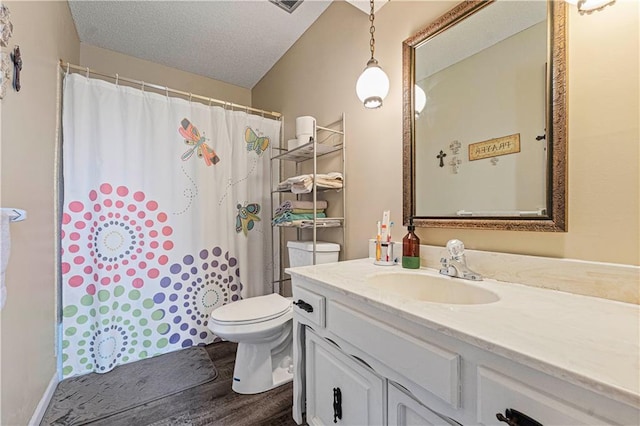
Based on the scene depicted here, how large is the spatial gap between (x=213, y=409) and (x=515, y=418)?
1.40 metres

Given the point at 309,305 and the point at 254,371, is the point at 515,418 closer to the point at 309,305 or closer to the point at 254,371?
the point at 309,305

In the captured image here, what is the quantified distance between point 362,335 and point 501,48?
1140mm

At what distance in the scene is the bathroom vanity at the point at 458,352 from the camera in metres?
0.43

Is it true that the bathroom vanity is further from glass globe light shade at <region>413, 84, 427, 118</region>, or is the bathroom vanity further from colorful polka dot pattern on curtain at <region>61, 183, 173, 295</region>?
colorful polka dot pattern on curtain at <region>61, 183, 173, 295</region>

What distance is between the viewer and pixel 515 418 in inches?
19.0

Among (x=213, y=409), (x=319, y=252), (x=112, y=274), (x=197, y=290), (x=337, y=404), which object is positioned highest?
(x=319, y=252)

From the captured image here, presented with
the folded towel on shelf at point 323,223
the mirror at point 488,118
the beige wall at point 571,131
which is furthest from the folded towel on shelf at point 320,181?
the mirror at point 488,118

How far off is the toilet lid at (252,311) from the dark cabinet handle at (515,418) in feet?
3.87

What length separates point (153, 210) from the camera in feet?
6.14

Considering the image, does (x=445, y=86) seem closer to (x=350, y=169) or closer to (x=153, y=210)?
(x=350, y=169)

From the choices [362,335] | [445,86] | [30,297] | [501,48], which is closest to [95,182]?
Result: [30,297]

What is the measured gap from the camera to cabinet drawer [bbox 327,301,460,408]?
1.94 feet

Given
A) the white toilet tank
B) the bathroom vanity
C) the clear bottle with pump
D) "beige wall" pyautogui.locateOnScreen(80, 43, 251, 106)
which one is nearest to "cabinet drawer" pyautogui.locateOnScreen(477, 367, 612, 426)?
the bathroom vanity

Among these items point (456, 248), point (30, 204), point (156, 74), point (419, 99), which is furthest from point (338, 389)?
point (156, 74)
